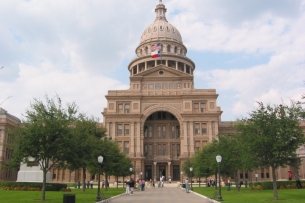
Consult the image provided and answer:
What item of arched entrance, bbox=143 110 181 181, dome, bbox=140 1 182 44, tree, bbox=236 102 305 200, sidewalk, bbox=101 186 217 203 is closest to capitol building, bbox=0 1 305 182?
arched entrance, bbox=143 110 181 181

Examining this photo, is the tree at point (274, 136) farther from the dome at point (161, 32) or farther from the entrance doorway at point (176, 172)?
the dome at point (161, 32)

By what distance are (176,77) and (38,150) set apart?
6353 centimetres

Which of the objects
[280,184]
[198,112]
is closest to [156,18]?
[198,112]

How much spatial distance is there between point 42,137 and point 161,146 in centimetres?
6101

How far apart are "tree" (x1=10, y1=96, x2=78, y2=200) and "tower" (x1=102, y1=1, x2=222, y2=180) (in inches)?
2087

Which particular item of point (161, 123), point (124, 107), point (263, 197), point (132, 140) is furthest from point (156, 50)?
point (263, 197)

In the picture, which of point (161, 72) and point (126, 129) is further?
point (161, 72)

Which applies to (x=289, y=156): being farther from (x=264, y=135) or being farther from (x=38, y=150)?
(x=38, y=150)

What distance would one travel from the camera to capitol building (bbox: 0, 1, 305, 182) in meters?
83.0

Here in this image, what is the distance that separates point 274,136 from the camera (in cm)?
2956

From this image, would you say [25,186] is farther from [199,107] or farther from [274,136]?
[199,107]

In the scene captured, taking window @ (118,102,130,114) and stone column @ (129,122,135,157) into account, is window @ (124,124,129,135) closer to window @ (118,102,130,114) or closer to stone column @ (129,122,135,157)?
stone column @ (129,122,135,157)

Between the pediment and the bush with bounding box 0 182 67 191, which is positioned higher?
the pediment

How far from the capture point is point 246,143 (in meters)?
31.0
